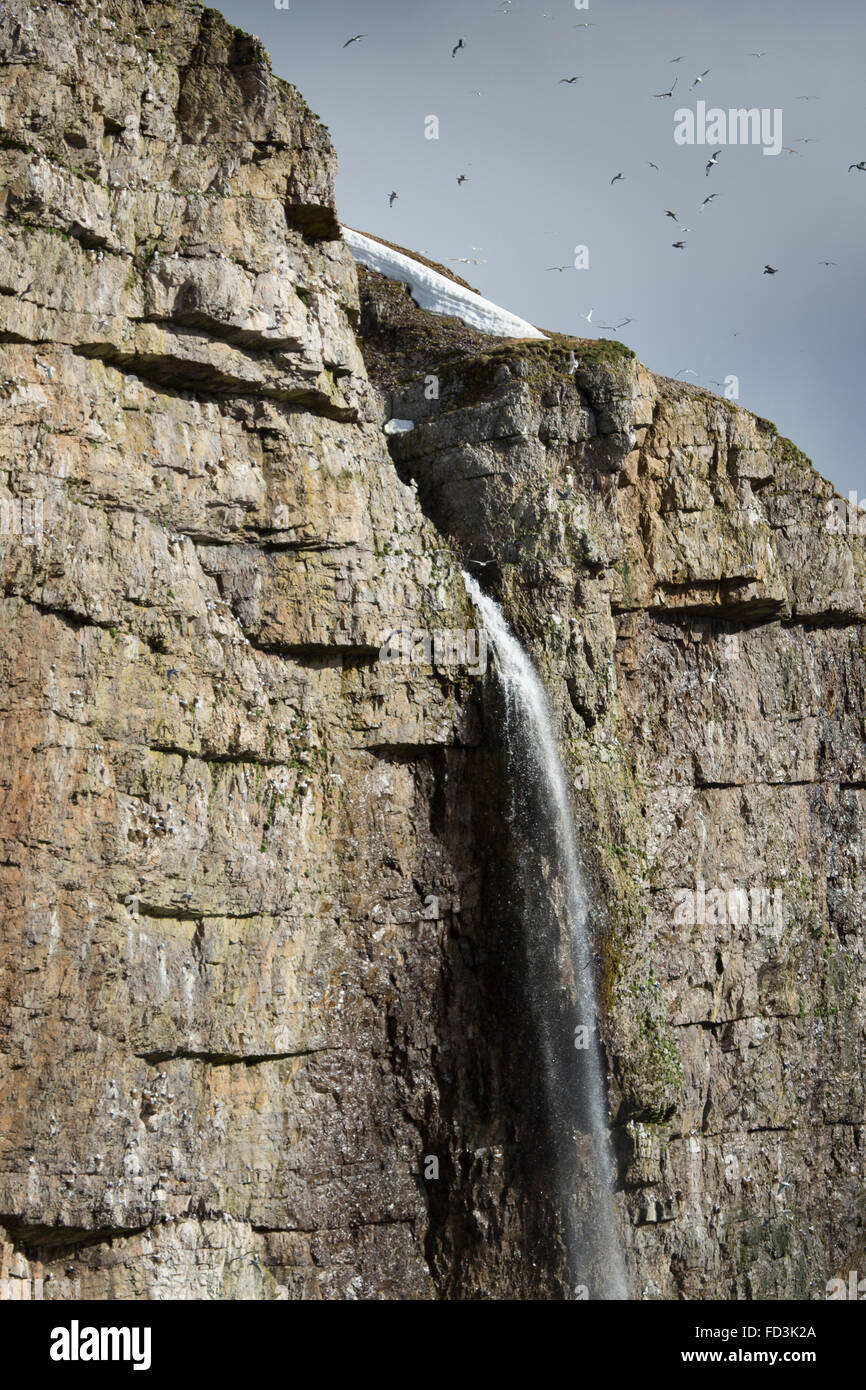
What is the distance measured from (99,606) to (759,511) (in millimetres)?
14917

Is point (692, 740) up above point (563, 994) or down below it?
above

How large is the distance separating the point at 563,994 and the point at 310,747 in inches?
208

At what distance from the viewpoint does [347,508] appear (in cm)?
2145

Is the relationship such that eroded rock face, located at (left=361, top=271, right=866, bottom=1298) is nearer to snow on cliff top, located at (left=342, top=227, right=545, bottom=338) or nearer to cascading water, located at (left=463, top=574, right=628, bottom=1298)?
cascading water, located at (left=463, top=574, right=628, bottom=1298)

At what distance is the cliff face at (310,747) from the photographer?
17906 millimetres

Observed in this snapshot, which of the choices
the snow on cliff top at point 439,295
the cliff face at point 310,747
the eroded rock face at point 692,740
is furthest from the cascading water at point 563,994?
the snow on cliff top at point 439,295

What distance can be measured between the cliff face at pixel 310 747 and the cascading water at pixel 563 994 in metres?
0.30

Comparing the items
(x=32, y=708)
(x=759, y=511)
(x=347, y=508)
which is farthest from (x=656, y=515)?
(x=32, y=708)

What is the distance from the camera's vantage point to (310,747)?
21.0 meters

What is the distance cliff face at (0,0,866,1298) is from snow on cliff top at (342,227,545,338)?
0.67 m

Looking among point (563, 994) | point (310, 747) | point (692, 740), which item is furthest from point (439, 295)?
point (563, 994)

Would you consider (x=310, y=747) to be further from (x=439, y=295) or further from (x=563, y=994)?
(x=439, y=295)

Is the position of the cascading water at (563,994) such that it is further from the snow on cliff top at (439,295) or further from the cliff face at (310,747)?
the snow on cliff top at (439,295)

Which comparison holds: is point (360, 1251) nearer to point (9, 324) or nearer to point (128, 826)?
point (128, 826)
